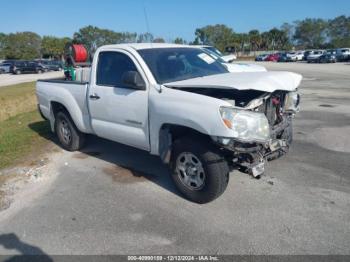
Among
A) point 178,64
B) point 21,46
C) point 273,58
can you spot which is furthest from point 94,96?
point 21,46

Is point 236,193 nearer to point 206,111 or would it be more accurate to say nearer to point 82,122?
point 206,111

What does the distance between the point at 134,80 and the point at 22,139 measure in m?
4.66

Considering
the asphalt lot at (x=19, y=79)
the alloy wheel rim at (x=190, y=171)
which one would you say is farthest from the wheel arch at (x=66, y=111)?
the asphalt lot at (x=19, y=79)

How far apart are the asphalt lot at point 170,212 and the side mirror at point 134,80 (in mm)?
1479

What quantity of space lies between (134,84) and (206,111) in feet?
4.09

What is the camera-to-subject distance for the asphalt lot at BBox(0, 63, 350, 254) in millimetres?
3465

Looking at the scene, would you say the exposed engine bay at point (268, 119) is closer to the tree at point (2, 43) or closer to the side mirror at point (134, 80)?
the side mirror at point (134, 80)

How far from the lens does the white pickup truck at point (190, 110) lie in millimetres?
3785

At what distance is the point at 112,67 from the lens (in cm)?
525

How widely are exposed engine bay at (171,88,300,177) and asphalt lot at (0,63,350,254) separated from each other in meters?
0.55

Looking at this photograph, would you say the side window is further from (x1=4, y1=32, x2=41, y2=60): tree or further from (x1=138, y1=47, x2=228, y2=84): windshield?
(x1=4, y1=32, x2=41, y2=60): tree

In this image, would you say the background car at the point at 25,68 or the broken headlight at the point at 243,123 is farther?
the background car at the point at 25,68

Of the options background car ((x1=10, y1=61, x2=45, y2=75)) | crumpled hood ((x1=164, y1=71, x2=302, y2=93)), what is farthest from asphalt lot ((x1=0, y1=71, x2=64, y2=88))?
crumpled hood ((x1=164, y1=71, x2=302, y2=93))

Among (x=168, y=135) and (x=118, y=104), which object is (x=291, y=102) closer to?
(x=168, y=135)
